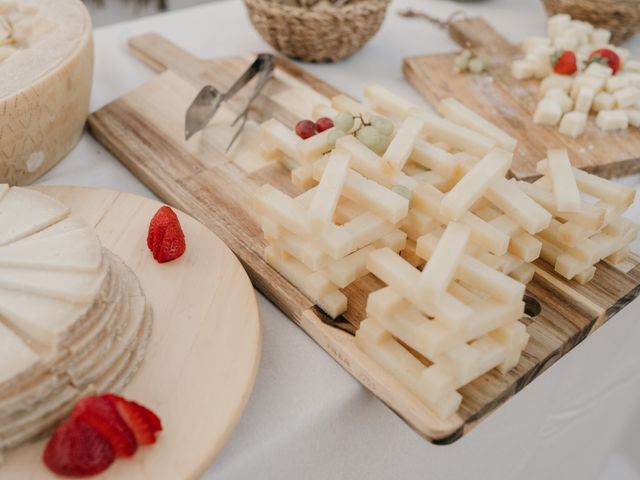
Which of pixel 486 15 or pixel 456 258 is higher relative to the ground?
pixel 456 258

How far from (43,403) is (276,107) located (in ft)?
3.40

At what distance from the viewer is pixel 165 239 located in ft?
3.53

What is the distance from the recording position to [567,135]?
5.15 ft

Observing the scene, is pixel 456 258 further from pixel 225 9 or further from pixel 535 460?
pixel 225 9

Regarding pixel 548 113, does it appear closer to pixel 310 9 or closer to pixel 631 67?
pixel 631 67

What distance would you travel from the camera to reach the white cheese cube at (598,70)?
5.52 ft

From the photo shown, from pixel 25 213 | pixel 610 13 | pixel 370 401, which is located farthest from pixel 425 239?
pixel 610 13

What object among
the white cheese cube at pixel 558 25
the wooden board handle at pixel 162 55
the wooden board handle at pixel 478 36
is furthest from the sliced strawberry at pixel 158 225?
the white cheese cube at pixel 558 25

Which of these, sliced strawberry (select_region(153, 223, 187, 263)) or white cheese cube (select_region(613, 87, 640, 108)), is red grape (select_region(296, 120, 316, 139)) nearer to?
sliced strawberry (select_region(153, 223, 187, 263))

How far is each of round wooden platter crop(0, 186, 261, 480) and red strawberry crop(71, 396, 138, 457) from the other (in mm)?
35

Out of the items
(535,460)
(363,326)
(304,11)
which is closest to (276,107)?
(304,11)

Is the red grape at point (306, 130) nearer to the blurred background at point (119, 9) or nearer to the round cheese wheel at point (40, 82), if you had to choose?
the round cheese wheel at point (40, 82)

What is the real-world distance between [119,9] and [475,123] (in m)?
3.25

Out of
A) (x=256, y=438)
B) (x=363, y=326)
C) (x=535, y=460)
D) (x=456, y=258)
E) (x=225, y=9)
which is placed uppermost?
(x=456, y=258)
